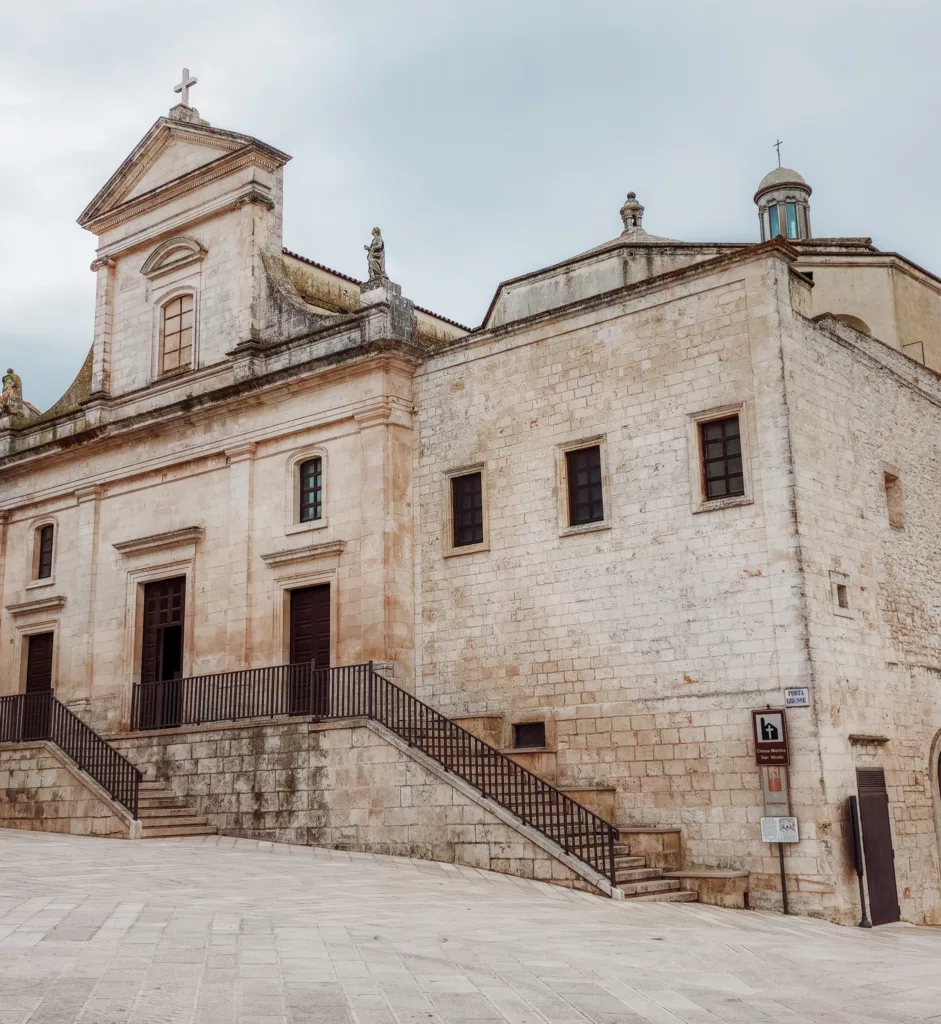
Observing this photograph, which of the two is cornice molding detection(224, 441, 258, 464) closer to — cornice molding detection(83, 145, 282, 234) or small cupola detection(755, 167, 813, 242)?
cornice molding detection(83, 145, 282, 234)

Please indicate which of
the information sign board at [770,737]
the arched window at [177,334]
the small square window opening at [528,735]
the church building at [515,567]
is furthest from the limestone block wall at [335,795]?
the arched window at [177,334]

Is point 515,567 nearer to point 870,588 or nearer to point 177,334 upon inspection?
point 870,588

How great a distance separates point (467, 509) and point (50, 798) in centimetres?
823

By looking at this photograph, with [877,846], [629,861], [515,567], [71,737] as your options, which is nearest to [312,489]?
[515,567]

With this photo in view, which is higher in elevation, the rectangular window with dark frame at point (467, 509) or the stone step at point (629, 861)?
the rectangular window with dark frame at point (467, 509)

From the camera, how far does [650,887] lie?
13.6m

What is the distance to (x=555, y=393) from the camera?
17734 mm

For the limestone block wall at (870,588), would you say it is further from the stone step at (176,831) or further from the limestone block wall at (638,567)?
the stone step at (176,831)

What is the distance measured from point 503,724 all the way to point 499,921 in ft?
21.4

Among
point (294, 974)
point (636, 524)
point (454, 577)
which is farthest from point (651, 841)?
point (294, 974)

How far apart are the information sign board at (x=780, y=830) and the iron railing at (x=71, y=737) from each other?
358 inches

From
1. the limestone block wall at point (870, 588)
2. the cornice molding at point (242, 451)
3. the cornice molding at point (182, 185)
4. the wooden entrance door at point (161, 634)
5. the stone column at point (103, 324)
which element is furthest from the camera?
the stone column at point (103, 324)

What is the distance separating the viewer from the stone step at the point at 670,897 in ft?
43.7

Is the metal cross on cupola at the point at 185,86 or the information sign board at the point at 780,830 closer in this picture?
the information sign board at the point at 780,830
